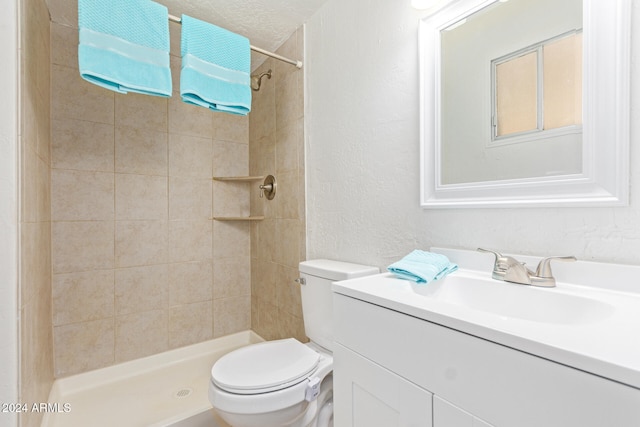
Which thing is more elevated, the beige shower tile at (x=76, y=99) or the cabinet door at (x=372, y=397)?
the beige shower tile at (x=76, y=99)

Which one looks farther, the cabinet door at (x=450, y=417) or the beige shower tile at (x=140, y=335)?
the beige shower tile at (x=140, y=335)

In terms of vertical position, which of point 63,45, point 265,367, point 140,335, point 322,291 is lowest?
point 140,335

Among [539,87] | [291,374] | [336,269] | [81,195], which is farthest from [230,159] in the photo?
[539,87]

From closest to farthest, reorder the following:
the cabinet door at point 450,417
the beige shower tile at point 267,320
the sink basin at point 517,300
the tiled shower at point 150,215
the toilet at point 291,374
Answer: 1. the cabinet door at point 450,417
2. the sink basin at point 517,300
3. the toilet at point 291,374
4. the tiled shower at point 150,215
5. the beige shower tile at point 267,320

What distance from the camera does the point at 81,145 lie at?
1704 mm

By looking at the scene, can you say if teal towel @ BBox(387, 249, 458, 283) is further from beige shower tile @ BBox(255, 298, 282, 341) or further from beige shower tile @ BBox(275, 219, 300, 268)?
beige shower tile @ BBox(255, 298, 282, 341)

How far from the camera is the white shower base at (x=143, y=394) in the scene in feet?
4.83

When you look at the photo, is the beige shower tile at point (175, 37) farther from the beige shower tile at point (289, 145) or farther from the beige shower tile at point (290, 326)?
the beige shower tile at point (290, 326)

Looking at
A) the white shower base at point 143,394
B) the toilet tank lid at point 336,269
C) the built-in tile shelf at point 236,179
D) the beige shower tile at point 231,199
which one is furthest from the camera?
the beige shower tile at point 231,199

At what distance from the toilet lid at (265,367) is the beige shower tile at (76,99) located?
1602mm

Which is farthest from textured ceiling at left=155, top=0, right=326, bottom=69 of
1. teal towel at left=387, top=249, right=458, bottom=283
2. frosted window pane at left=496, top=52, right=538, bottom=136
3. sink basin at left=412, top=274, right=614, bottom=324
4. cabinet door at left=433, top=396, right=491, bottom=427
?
cabinet door at left=433, top=396, right=491, bottom=427

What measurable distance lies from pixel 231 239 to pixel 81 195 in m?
0.93

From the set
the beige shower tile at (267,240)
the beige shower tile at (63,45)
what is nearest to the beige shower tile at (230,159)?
the beige shower tile at (267,240)

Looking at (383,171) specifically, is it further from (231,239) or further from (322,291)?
(231,239)
